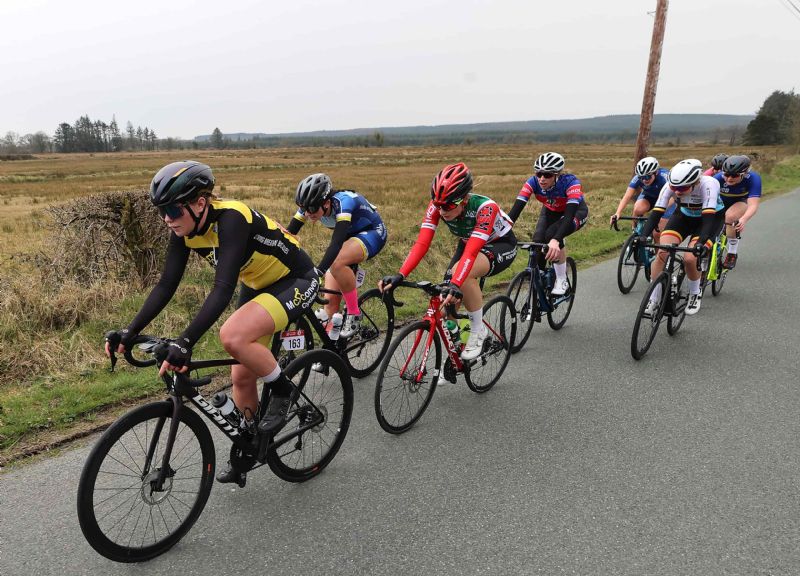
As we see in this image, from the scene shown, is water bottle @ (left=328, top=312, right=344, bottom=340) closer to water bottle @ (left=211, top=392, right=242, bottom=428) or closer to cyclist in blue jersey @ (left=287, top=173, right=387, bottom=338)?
cyclist in blue jersey @ (left=287, top=173, right=387, bottom=338)

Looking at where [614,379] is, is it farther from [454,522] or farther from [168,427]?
[168,427]

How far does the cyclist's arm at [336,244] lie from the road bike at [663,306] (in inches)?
118

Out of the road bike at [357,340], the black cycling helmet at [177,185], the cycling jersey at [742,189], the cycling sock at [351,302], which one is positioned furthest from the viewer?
the cycling jersey at [742,189]

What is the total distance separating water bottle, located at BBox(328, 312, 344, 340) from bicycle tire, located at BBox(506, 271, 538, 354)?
6.54 feet

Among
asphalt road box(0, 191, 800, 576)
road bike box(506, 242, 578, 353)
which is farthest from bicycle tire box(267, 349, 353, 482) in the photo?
road bike box(506, 242, 578, 353)

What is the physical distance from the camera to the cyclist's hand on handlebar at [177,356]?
7.69ft

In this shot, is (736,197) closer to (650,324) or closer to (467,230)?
(650,324)

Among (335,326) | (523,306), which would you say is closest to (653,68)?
(523,306)

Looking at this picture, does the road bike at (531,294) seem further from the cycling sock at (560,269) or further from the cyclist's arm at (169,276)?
the cyclist's arm at (169,276)

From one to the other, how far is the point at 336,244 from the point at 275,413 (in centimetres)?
171

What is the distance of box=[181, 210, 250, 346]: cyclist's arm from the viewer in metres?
2.56

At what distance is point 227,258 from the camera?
268 centimetres

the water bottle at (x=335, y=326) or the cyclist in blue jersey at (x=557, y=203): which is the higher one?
the cyclist in blue jersey at (x=557, y=203)

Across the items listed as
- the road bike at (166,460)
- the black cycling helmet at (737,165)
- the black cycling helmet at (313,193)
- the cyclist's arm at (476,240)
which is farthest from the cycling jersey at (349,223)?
the black cycling helmet at (737,165)
